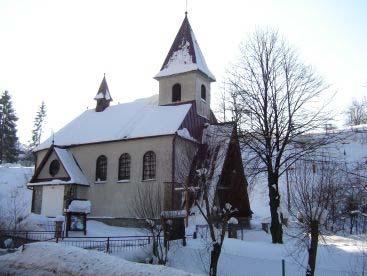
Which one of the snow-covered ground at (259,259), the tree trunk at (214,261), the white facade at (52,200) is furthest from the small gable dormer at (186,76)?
the tree trunk at (214,261)

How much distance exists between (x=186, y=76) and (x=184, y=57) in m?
1.86

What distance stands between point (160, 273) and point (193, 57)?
27.0 metres

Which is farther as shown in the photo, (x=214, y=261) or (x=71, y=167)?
(x=71, y=167)

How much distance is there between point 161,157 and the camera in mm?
29234

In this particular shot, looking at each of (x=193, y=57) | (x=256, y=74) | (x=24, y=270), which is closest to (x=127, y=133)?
(x=193, y=57)

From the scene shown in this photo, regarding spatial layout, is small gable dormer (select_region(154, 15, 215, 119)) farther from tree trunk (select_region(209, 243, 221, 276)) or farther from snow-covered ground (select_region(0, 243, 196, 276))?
snow-covered ground (select_region(0, 243, 196, 276))

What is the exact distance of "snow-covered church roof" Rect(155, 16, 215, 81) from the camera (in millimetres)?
33688

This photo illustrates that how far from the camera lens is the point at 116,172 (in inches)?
1232

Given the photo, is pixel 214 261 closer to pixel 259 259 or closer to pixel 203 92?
pixel 259 259

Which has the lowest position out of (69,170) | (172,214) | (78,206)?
(172,214)

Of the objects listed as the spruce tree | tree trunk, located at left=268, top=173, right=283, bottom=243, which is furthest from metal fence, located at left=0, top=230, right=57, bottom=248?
the spruce tree

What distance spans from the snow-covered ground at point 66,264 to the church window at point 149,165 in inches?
706

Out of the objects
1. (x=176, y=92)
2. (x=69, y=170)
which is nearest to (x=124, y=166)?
(x=69, y=170)

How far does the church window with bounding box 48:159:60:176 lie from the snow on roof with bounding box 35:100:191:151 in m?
1.99
